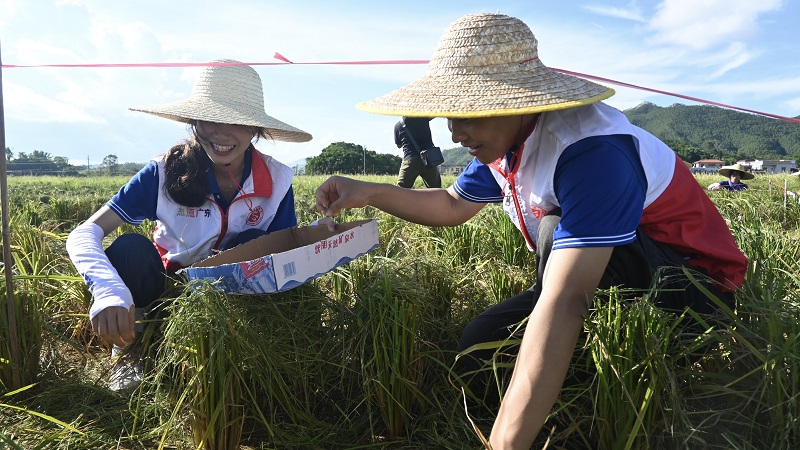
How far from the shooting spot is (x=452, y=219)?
2.10 m

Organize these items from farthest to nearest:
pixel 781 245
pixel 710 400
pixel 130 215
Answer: pixel 781 245, pixel 130 215, pixel 710 400

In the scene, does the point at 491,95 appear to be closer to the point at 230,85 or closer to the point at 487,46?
the point at 487,46

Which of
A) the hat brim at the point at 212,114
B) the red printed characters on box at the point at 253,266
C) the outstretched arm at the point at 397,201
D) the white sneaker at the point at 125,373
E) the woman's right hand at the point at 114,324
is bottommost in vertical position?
the white sneaker at the point at 125,373

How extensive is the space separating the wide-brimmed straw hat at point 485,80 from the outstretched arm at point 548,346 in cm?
35

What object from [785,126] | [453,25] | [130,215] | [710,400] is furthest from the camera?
[785,126]

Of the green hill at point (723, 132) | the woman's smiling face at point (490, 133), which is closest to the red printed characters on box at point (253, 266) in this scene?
the woman's smiling face at point (490, 133)

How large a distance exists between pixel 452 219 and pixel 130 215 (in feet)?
3.86

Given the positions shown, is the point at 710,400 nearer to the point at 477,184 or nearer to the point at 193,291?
the point at 477,184

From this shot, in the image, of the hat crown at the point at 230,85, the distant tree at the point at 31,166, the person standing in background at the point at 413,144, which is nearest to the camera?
the hat crown at the point at 230,85

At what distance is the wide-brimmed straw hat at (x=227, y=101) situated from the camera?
2117mm

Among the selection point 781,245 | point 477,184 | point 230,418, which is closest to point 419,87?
point 477,184

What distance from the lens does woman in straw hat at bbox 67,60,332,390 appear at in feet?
6.82

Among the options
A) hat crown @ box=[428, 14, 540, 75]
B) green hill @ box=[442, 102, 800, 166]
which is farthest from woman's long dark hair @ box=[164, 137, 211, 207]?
green hill @ box=[442, 102, 800, 166]

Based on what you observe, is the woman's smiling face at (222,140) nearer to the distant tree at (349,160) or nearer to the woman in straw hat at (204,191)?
the woman in straw hat at (204,191)
